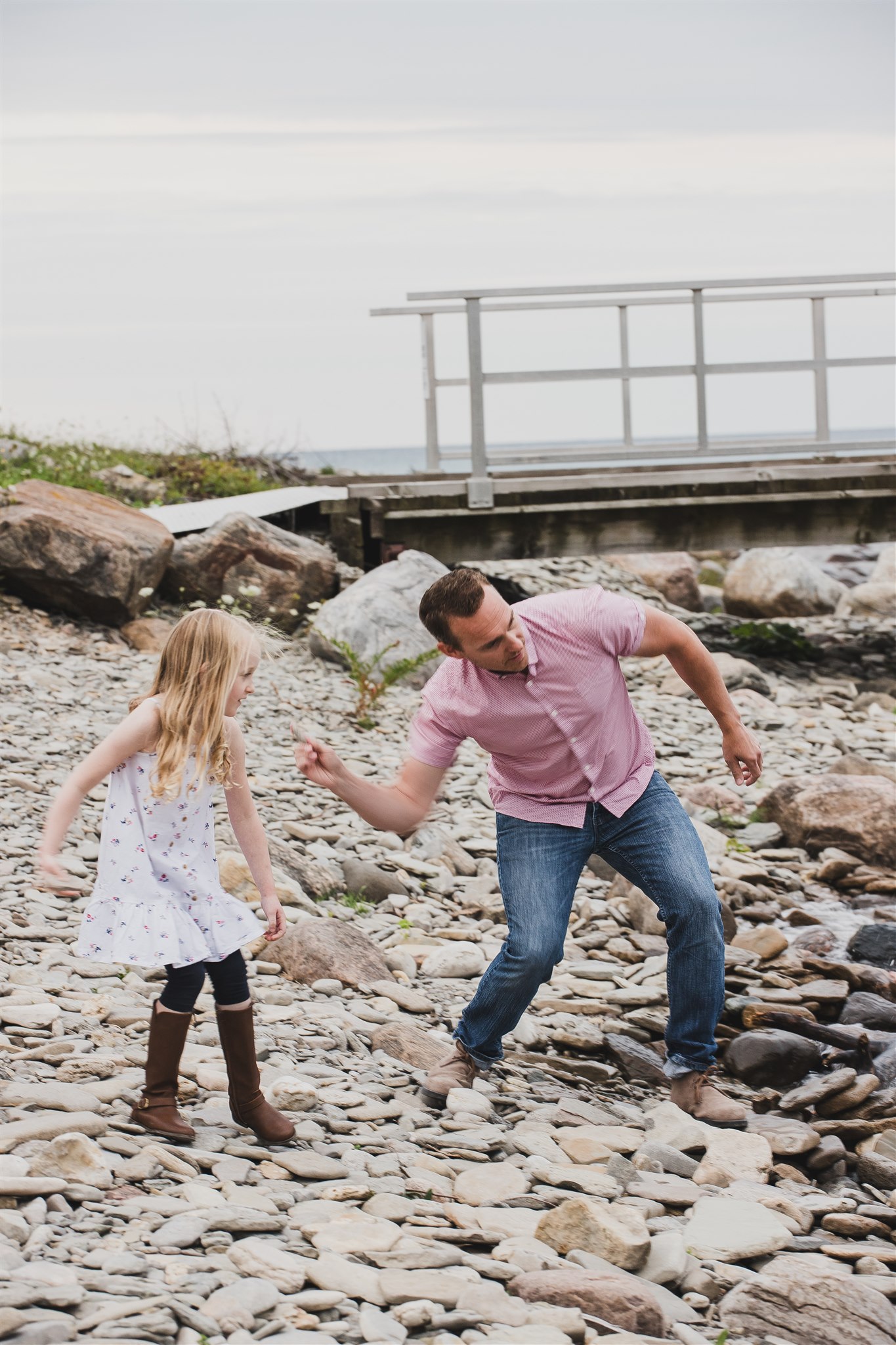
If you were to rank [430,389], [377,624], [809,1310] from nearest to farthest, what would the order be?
[809,1310]
[377,624]
[430,389]

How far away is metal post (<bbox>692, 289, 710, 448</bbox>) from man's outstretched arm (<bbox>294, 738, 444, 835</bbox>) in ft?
30.6

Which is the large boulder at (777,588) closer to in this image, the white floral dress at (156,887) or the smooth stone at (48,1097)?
the white floral dress at (156,887)

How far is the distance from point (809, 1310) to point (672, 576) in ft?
45.9

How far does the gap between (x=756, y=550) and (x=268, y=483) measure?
639 centimetres

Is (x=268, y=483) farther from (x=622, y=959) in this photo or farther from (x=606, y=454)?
(x=622, y=959)

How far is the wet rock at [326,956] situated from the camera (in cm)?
489

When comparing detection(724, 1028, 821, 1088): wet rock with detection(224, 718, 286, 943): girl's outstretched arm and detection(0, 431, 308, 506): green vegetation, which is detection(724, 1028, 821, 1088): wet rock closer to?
detection(224, 718, 286, 943): girl's outstretched arm

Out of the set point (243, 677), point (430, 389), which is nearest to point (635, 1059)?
point (243, 677)

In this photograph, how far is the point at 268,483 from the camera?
596 inches

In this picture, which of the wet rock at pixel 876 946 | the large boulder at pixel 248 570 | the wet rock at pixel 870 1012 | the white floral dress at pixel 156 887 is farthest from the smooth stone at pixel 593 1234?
the large boulder at pixel 248 570

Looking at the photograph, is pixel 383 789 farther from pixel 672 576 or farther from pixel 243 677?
pixel 672 576

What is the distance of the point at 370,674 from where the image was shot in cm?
976

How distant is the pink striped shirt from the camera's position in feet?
12.5

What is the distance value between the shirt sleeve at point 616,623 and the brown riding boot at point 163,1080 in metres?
1.61
